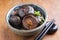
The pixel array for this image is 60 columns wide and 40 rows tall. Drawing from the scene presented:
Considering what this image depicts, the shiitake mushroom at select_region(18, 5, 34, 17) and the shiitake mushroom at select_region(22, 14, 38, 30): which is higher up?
the shiitake mushroom at select_region(18, 5, 34, 17)

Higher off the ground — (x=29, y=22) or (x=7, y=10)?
(x=7, y=10)

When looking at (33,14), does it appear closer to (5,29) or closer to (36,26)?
(36,26)

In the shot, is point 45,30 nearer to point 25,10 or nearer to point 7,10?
point 25,10

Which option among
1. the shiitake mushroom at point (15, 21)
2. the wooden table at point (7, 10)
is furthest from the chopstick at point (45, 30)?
the shiitake mushroom at point (15, 21)

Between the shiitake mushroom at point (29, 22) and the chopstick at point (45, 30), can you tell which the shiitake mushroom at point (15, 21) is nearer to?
the shiitake mushroom at point (29, 22)

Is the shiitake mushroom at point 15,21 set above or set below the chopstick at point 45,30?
above

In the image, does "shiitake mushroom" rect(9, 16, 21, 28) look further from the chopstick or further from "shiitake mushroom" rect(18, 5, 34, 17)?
→ the chopstick

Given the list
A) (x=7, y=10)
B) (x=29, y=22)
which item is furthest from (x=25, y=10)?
(x=7, y=10)

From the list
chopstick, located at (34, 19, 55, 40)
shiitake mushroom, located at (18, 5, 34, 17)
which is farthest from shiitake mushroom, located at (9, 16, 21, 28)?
chopstick, located at (34, 19, 55, 40)

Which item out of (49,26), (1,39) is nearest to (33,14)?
(49,26)
